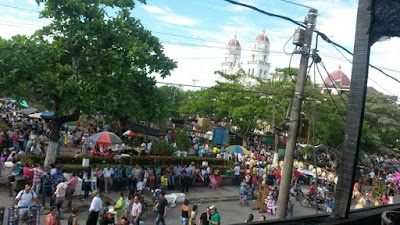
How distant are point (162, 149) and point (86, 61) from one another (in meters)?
9.72

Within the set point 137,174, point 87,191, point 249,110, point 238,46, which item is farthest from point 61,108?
point 238,46

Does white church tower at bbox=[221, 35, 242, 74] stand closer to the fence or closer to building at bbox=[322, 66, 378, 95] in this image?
building at bbox=[322, 66, 378, 95]

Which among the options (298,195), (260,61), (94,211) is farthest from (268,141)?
(260,61)

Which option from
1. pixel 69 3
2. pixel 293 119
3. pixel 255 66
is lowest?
pixel 293 119

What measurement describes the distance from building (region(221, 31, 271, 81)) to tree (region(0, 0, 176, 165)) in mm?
84668

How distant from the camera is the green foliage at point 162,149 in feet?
75.2

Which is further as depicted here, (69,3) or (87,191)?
(87,191)

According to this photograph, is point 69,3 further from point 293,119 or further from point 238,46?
point 238,46

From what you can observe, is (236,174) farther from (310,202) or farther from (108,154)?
(108,154)

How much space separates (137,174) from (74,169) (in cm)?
272

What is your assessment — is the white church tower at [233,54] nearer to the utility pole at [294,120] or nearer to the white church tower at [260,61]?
the white church tower at [260,61]

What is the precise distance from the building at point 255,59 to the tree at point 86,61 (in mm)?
84668

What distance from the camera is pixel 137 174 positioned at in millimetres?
16391

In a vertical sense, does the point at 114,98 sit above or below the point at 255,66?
below
